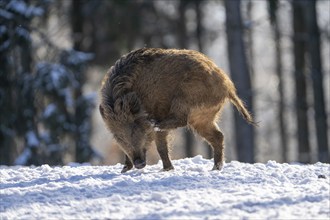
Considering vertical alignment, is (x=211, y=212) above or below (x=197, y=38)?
below

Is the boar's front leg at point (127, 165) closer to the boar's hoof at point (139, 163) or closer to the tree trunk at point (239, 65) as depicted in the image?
the boar's hoof at point (139, 163)

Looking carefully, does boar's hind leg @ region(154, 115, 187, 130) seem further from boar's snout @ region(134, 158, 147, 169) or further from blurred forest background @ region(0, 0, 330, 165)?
blurred forest background @ region(0, 0, 330, 165)

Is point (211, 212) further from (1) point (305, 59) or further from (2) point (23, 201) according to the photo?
(1) point (305, 59)

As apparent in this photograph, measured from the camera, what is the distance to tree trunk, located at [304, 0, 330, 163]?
20.2 metres

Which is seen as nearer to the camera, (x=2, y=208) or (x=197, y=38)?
(x=2, y=208)

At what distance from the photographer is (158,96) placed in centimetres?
890

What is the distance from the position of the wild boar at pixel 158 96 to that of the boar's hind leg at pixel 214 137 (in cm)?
6

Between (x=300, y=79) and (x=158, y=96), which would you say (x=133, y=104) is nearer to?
(x=158, y=96)

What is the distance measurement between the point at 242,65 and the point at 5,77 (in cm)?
620

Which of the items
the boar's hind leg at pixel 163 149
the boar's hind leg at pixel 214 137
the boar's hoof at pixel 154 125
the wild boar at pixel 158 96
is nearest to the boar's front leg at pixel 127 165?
the wild boar at pixel 158 96

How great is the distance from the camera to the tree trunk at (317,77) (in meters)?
20.2

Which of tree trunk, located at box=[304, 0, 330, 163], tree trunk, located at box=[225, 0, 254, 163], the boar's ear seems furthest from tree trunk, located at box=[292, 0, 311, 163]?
the boar's ear

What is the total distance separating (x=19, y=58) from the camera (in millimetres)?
19625

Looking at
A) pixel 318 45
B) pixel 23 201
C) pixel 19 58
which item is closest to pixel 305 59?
pixel 318 45
